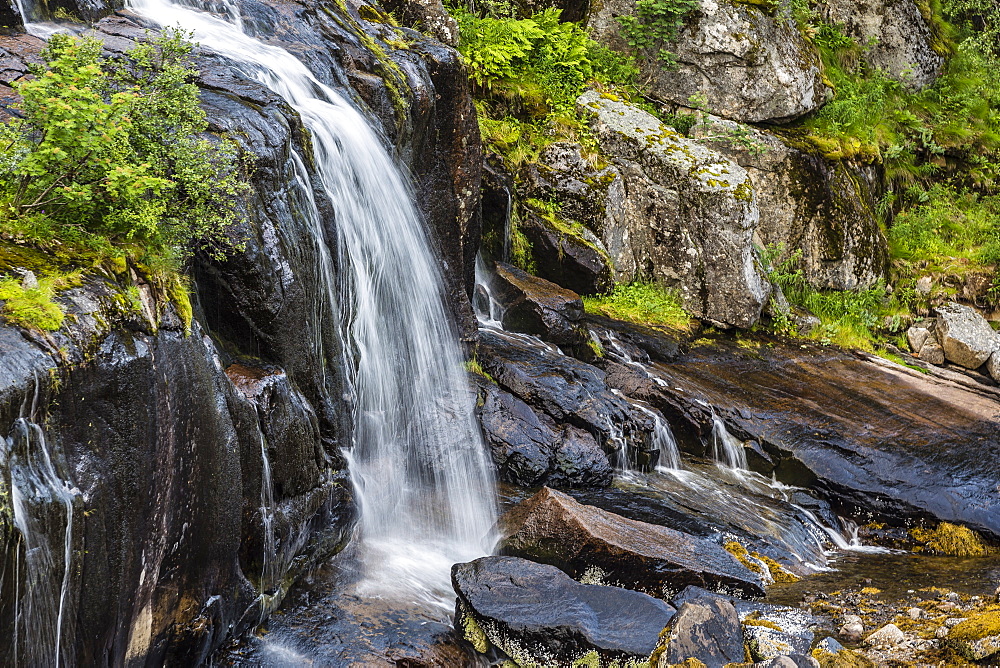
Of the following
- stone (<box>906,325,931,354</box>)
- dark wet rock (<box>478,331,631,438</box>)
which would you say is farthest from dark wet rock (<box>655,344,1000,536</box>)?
stone (<box>906,325,931,354</box>)

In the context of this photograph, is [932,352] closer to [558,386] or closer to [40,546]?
[558,386]

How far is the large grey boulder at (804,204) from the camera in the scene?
15102 mm

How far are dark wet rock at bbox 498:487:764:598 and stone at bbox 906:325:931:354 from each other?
976 centimetres

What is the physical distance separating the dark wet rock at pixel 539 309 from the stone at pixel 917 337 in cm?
746

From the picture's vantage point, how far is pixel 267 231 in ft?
19.2

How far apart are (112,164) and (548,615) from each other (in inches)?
168

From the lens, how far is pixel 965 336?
1368 centimetres

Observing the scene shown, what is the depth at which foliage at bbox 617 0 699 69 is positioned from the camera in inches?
607

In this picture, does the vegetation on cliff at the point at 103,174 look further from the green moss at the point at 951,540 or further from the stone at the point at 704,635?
the green moss at the point at 951,540

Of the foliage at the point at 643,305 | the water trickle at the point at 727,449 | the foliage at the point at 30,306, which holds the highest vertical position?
the foliage at the point at 30,306

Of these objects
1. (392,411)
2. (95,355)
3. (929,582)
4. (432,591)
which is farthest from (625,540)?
(95,355)

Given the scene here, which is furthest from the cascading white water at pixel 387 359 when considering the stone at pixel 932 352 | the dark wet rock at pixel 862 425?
the stone at pixel 932 352

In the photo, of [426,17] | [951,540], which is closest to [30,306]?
[951,540]

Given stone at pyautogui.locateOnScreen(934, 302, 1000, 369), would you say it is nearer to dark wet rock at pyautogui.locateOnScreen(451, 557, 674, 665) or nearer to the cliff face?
dark wet rock at pyautogui.locateOnScreen(451, 557, 674, 665)
